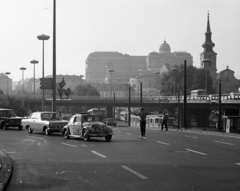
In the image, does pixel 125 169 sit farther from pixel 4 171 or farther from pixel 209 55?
pixel 209 55

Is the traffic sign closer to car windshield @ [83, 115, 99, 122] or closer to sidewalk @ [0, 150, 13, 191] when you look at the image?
car windshield @ [83, 115, 99, 122]

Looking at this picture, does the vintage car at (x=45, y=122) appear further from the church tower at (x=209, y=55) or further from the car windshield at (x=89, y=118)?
the church tower at (x=209, y=55)

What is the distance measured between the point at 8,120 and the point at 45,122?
8.23 metres

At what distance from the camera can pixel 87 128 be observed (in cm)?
2489

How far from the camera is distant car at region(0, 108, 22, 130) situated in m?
38.1

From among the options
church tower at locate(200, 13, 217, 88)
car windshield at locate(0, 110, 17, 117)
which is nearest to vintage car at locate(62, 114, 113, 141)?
car windshield at locate(0, 110, 17, 117)

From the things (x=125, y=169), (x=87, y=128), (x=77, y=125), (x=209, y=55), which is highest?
(x=209, y=55)

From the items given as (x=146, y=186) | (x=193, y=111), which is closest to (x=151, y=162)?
(x=146, y=186)

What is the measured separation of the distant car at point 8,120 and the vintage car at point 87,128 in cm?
1146

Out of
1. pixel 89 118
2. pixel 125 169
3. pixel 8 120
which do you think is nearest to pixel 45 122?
pixel 89 118

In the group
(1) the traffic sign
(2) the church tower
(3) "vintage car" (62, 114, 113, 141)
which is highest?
(2) the church tower

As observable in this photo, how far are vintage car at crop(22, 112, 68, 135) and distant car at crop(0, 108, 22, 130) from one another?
455 centimetres

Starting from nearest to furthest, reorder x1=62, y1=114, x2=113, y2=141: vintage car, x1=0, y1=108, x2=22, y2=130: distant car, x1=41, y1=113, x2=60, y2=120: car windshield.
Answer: x1=62, y1=114, x2=113, y2=141: vintage car < x1=41, y1=113, x2=60, y2=120: car windshield < x1=0, y1=108, x2=22, y2=130: distant car

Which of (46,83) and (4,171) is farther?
(46,83)
